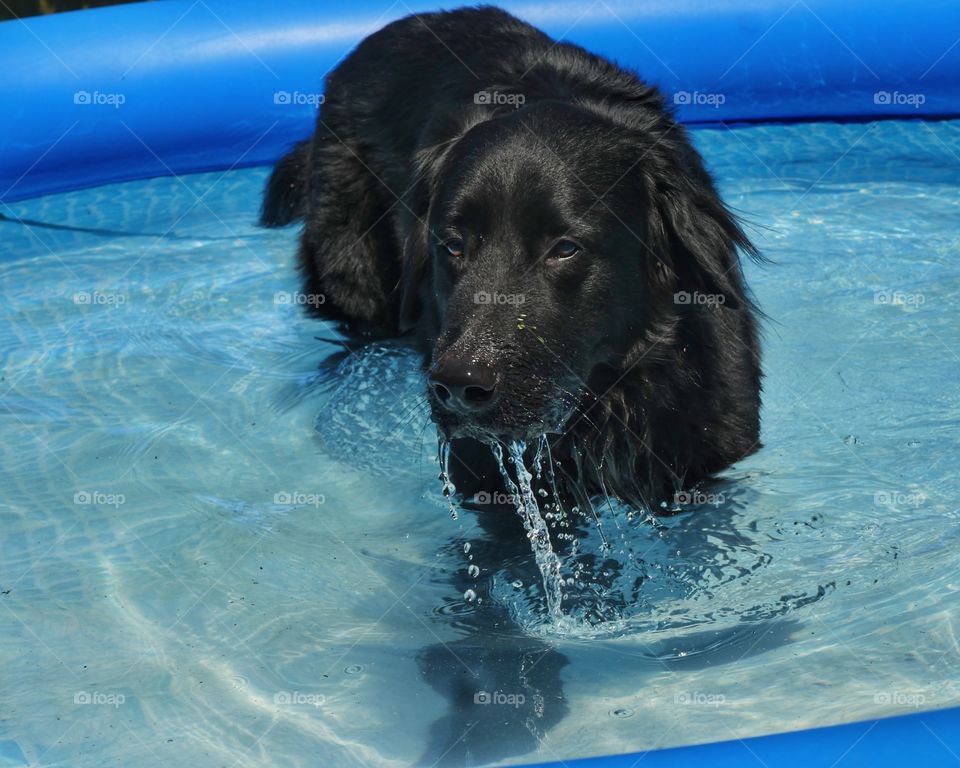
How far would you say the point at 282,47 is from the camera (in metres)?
6.94

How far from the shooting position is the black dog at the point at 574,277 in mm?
3121

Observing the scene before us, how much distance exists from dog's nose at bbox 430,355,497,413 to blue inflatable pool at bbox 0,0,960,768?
4.39m

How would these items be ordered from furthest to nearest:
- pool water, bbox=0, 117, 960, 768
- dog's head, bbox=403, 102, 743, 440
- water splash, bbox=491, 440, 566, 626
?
water splash, bbox=491, 440, 566, 626 < dog's head, bbox=403, 102, 743, 440 < pool water, bbox=0, 117, 960, 768

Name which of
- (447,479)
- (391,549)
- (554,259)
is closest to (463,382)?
(554,259)

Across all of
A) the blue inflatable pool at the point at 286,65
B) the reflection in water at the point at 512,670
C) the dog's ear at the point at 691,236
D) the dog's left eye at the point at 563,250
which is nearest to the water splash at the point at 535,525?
the reflection in water at the point at 512,670

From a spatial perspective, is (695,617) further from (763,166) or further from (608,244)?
(763,166)

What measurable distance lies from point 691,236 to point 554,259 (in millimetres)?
471

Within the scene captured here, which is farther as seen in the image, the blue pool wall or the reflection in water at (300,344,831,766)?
the blue pool wall

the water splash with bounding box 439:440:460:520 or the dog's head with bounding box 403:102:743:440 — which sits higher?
the dog's head with bounding box 403:102:743:440

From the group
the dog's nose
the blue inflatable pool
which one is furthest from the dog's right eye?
the blue inflatable pool

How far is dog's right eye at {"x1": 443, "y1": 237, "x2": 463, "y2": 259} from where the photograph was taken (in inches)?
131

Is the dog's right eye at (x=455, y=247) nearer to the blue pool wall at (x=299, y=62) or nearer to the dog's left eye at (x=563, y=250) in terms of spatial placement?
the dog's left eye at (x=563, y=250)

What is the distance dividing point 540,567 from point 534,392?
64 centimetres

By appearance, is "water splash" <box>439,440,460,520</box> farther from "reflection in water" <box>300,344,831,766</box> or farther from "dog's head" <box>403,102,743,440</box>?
"dog's head" <box>403,102,743,440</box>
